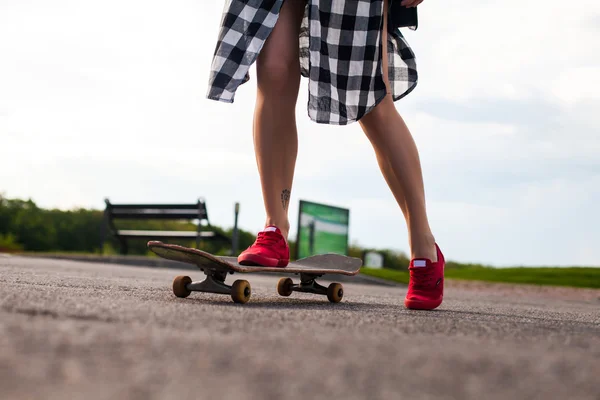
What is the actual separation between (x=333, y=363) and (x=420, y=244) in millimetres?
1573

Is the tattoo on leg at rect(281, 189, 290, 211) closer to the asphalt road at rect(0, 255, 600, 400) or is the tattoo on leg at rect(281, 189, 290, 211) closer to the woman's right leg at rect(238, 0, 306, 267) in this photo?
the woman's right leg at rect(238, 0, 306, 267)

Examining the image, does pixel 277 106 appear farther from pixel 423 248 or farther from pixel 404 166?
pixel 423 248

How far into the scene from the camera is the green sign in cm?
1072

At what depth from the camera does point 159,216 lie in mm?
11219

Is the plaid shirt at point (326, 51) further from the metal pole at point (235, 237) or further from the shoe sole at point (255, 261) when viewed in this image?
the metal pole at point (235, 237)

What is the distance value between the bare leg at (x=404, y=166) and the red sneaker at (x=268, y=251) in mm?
471

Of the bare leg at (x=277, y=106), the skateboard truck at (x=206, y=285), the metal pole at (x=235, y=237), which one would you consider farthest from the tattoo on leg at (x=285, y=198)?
the metal pole at (x=235, y=237)

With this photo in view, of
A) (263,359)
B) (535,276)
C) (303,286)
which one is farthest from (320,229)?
(263,359)

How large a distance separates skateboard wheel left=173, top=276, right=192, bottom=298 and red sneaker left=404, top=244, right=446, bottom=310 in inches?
29.9

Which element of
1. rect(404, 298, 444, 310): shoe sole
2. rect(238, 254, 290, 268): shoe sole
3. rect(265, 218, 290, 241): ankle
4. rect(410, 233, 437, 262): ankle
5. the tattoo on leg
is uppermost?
the tattoo on leg

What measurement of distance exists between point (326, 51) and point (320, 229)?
8828 mm

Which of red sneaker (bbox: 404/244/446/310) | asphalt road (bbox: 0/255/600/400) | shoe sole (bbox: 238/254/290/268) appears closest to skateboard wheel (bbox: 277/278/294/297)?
shoe sole (bbox: 238/254/290/268)

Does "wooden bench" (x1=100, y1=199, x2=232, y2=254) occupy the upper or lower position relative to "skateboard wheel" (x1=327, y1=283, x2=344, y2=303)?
upper

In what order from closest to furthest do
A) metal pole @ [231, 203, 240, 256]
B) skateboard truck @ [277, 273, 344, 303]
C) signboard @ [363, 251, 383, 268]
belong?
skateboard truck @ [277, 273, 344, 303], metal pole @ [231, 203, 240, 256], signboard @ [363, 251, 383, 268]
